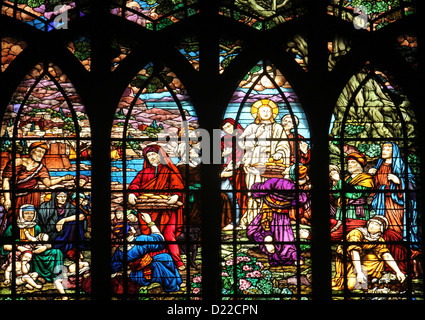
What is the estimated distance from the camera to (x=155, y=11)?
20.0 ft

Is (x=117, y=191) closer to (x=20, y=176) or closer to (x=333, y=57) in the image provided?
(x=20, y=176)

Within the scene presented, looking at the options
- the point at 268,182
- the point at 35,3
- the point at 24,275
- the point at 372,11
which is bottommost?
the point at 24,275

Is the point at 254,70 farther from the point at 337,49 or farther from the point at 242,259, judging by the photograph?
the point at 242,259

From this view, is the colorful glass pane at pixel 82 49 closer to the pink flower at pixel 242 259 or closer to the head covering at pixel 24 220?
the head covering at pixel 24 220

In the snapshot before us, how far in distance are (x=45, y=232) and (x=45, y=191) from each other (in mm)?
437

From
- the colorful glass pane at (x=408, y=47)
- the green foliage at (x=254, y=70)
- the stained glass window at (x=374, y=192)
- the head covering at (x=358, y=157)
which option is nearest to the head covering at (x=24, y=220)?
the green foliage at (x=254, y=70)

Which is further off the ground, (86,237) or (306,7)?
(306,7)

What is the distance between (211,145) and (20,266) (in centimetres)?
240

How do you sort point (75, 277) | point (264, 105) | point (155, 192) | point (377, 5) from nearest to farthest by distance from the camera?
point (75, 277), point (155, 192), point (264, 105), point (377, 5)

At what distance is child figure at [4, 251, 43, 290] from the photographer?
19.0ft

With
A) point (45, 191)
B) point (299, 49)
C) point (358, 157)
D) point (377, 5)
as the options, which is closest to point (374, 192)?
point (358, 157)

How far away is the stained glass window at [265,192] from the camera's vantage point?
5809mm

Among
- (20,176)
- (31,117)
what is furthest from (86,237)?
(31,117)
